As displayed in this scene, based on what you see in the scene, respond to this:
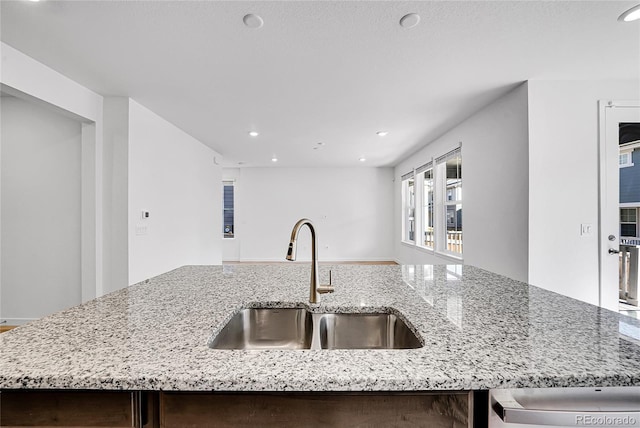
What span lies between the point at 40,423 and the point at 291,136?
444cm

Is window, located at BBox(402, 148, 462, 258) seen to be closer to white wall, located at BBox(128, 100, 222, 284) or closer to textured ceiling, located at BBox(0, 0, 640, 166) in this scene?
textured ceiling, located at BBox(0, 0, 640, 166)

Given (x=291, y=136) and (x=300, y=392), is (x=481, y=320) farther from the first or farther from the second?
(x=291, y=136)

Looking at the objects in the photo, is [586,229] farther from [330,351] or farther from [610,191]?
[330,351]

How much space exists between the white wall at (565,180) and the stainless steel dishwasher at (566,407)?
2.60 meters

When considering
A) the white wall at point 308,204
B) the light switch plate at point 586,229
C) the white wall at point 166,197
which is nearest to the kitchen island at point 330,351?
the light switch plate at point 586,229

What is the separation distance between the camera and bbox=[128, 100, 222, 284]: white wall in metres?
3.34

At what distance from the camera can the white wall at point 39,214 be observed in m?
3.36

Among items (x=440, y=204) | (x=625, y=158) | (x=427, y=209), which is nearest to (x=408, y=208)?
(x=427, y=209)

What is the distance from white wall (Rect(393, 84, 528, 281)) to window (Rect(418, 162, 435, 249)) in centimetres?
145

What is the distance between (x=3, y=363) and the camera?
0.65 meters

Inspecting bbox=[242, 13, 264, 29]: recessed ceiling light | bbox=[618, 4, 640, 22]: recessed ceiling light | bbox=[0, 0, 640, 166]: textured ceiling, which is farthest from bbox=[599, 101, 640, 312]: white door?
bbox=[242, 13, 264, 29]: recessed ceiling light

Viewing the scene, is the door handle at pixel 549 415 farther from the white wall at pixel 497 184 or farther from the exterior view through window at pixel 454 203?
the exterior view through window at pixel 454 203

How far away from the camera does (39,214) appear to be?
11.1ft

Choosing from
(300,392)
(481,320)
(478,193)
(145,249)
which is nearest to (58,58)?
(145,249)
